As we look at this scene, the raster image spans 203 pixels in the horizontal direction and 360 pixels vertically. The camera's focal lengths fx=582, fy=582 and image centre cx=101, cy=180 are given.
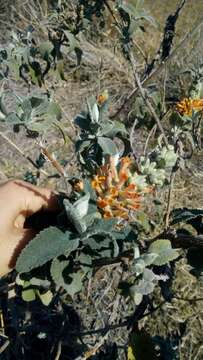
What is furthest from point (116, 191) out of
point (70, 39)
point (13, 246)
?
point (70, 39)

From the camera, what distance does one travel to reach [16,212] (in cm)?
103

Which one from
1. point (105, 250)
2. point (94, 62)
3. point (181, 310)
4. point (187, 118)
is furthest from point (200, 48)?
point (105, 250)

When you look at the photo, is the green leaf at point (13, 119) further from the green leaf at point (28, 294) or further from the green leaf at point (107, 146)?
the green leaf at point (28, 294)

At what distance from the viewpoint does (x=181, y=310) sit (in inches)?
79.4

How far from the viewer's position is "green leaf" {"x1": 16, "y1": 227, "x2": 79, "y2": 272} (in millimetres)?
800

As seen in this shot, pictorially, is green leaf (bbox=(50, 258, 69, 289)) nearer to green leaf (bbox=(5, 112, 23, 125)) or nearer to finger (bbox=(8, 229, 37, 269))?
finger (bbox=(8, 229, 37, 269))

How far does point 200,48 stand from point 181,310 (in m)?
1.93

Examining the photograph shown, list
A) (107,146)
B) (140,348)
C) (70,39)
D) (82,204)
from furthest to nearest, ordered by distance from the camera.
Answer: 1. (70,39)
2. (140,348)
3. (107,146)
4. (82,204)

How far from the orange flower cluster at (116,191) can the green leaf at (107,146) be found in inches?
3.0

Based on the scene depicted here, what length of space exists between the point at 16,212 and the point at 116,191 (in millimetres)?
275

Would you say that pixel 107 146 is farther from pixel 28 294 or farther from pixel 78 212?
pixel 28 294

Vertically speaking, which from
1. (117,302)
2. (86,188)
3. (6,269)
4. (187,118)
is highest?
(86,188)

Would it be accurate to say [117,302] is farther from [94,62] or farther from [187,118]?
[94,62]

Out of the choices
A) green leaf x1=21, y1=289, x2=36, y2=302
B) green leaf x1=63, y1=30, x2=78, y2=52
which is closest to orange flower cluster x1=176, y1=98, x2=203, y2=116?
green leaf x1=63, y1=30, x2=78, y2=52
